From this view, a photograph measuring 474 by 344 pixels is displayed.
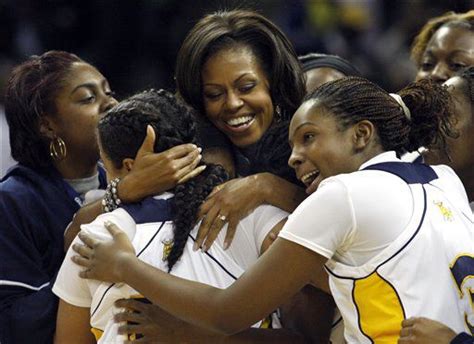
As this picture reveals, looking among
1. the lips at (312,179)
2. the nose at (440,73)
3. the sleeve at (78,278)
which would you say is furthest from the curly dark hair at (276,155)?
the nose at (440,73)

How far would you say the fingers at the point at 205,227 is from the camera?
2541 mm

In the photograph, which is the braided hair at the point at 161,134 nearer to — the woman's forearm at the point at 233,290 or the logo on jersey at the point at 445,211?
the woman's forearm at the point at 233,290

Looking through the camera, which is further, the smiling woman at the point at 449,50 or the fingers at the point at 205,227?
the smiling woman at the point at 449,50

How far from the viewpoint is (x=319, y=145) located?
96.7 inches

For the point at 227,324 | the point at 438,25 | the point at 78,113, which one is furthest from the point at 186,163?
the point at 438,25

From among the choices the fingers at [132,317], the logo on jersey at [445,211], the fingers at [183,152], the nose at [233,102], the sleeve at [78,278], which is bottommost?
the fingers at [132,317]

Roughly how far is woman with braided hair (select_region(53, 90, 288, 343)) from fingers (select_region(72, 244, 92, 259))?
3 centimetres

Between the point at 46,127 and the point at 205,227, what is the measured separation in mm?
993

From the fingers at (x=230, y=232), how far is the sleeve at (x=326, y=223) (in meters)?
0.29

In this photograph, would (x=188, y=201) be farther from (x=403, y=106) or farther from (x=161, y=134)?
(x=403, y=106)

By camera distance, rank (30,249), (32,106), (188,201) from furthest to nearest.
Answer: (32,106) < (30,249) < (188,201)

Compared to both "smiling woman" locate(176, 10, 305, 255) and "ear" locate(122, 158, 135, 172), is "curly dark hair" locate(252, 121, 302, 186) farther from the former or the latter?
"ear" locate(122, 158, 135, 172)

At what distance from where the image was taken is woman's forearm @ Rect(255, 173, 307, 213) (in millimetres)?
2695

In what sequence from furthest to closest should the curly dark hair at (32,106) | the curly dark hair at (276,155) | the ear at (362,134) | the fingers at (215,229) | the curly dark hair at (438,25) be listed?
the curly dark hair at (438,25) → the curly dark hair at (32,106) → the curly dark hair at (276,155) → the fingers at (215,229) → the ear at (362,134)
